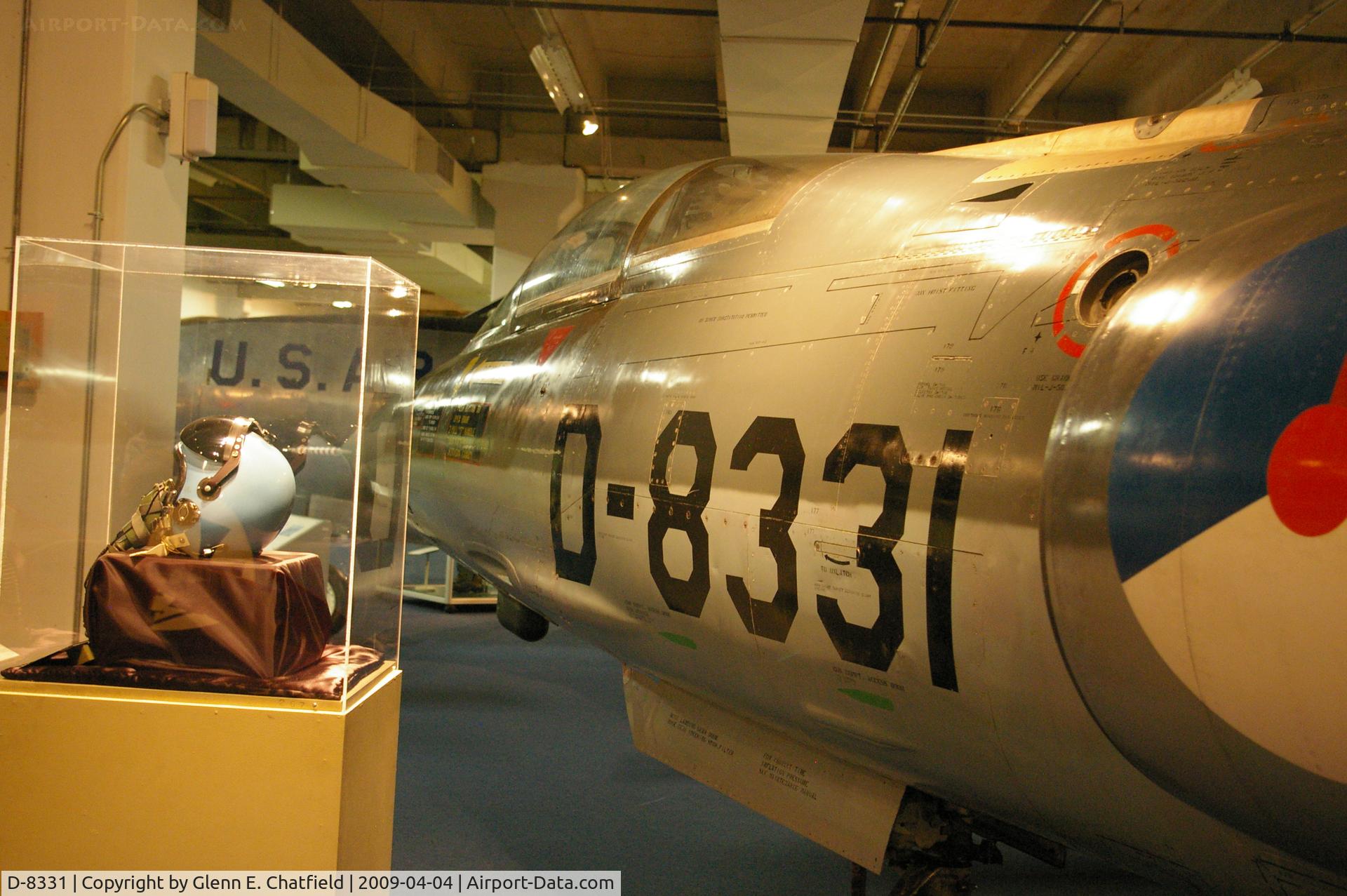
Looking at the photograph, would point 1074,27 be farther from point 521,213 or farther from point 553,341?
point 521,213

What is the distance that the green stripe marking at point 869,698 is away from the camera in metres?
2.17

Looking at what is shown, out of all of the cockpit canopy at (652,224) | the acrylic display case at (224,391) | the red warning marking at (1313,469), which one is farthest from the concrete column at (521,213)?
the red warning marking at (1313,469)

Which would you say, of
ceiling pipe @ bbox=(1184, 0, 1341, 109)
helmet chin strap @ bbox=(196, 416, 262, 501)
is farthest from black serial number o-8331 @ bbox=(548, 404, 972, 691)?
ceiling pipe @ bbox=(1184, 0, 1341, 109)

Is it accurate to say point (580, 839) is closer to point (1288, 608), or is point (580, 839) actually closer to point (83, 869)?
point (83, 869)

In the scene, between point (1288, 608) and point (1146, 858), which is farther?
point (1146, 858)

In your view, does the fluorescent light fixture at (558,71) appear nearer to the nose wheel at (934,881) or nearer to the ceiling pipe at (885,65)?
the ceiling pipe at (885,65)

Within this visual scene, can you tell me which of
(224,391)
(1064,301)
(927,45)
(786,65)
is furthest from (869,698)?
(927,45)

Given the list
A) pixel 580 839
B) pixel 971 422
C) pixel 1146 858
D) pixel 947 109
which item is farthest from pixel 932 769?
pixel 947 109

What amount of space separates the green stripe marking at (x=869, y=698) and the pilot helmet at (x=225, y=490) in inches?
59.0

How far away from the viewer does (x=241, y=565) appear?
7.65 ft

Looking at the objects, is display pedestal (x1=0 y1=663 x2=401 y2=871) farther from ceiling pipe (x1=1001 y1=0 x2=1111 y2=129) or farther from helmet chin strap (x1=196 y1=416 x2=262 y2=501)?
ceiling pipe (x1=1001 y1=0 x2=1111 y2=129)

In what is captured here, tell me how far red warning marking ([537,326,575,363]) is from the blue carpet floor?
199 cm

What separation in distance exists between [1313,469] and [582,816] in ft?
12.1

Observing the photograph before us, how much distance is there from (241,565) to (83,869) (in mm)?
737
